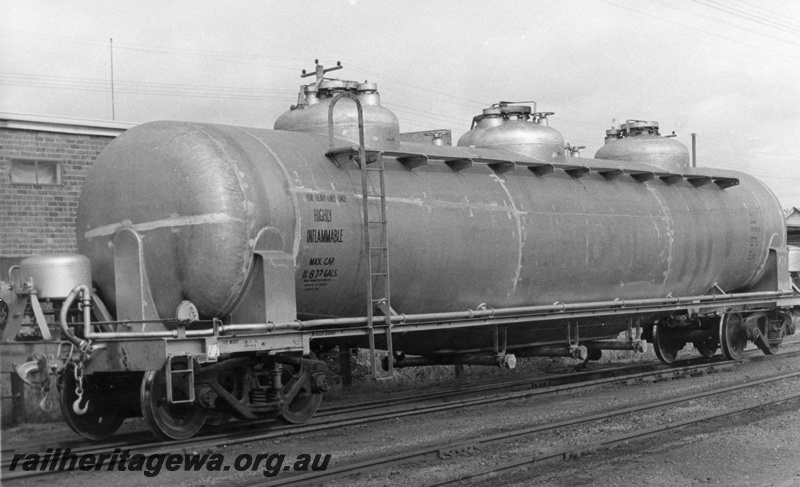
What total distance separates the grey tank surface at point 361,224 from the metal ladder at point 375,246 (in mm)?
161

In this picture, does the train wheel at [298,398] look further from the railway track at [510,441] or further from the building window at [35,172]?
the building window at [35,172]

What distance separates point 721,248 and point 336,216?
890 centimetres

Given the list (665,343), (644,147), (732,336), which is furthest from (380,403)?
(732,336)

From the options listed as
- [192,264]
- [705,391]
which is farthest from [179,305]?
[705,391]

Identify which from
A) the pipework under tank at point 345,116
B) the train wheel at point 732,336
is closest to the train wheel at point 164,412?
the pipework under tank at point 345,116

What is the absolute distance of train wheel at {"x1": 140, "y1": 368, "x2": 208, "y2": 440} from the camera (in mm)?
9664

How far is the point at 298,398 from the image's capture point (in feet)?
36.6

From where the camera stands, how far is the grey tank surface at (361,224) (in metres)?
9.91

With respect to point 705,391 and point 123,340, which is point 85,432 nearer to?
point 123,340

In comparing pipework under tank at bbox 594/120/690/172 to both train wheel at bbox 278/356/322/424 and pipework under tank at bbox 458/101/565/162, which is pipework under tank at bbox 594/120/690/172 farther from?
train wheel at bbox 278/356/322/424

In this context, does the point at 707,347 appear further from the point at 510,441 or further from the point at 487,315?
the point at 510,441

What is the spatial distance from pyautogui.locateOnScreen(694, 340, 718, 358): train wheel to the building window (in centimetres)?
1230

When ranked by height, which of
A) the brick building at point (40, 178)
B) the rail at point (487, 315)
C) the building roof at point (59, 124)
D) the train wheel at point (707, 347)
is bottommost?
the train wheel at point (707, 347)

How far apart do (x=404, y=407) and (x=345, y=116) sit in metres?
3.91
